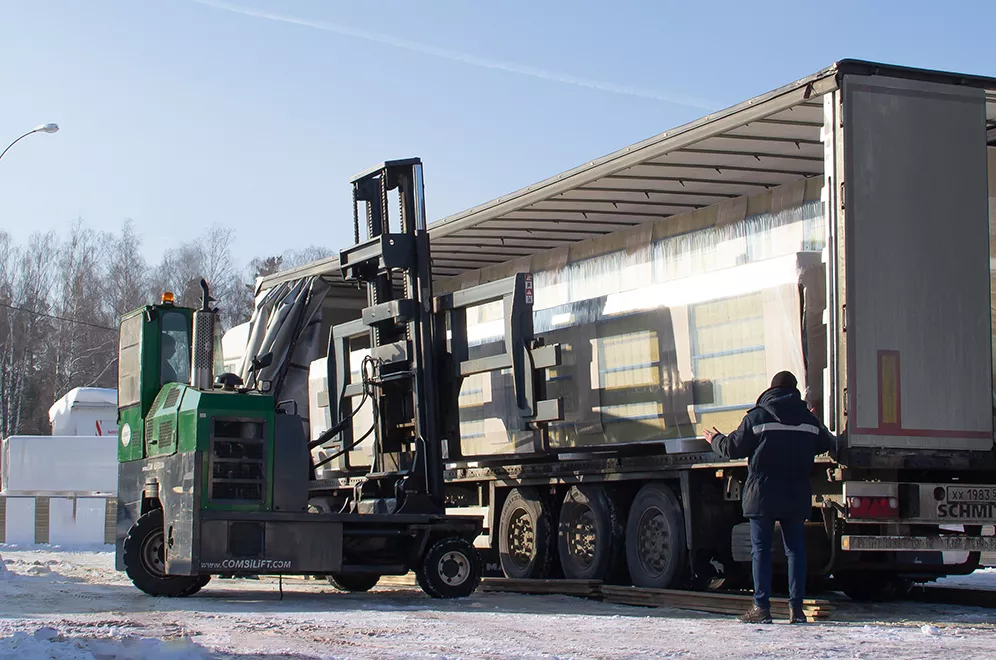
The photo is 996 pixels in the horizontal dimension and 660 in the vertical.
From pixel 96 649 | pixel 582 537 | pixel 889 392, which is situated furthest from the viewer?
pixel 582 537

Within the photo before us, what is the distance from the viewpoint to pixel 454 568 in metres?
10.9

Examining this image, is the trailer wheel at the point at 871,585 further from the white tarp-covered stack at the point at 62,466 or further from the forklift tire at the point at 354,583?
the white tarp-covered stack at the point at 62,466

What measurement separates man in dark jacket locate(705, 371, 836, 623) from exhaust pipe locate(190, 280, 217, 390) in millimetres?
4346

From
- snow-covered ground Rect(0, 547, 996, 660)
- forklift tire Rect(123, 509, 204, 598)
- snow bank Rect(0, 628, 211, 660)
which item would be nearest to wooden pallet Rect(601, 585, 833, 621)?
snow-covered ground Rect(0, 547, 996, 660)

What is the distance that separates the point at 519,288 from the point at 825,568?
3010mm

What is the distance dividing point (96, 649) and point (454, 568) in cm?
479

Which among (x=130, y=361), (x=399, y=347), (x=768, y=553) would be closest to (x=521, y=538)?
(x=399, y=347)

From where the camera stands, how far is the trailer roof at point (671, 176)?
9383mm

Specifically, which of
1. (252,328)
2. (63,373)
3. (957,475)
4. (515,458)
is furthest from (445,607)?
(63,373)

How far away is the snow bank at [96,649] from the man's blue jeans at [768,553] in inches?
148

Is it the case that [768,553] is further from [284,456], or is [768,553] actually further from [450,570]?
[284,456]

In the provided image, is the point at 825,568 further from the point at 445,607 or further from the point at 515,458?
A: the point at 515,458

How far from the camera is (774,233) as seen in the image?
10.9m

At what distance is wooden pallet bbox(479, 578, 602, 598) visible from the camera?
434 inches
